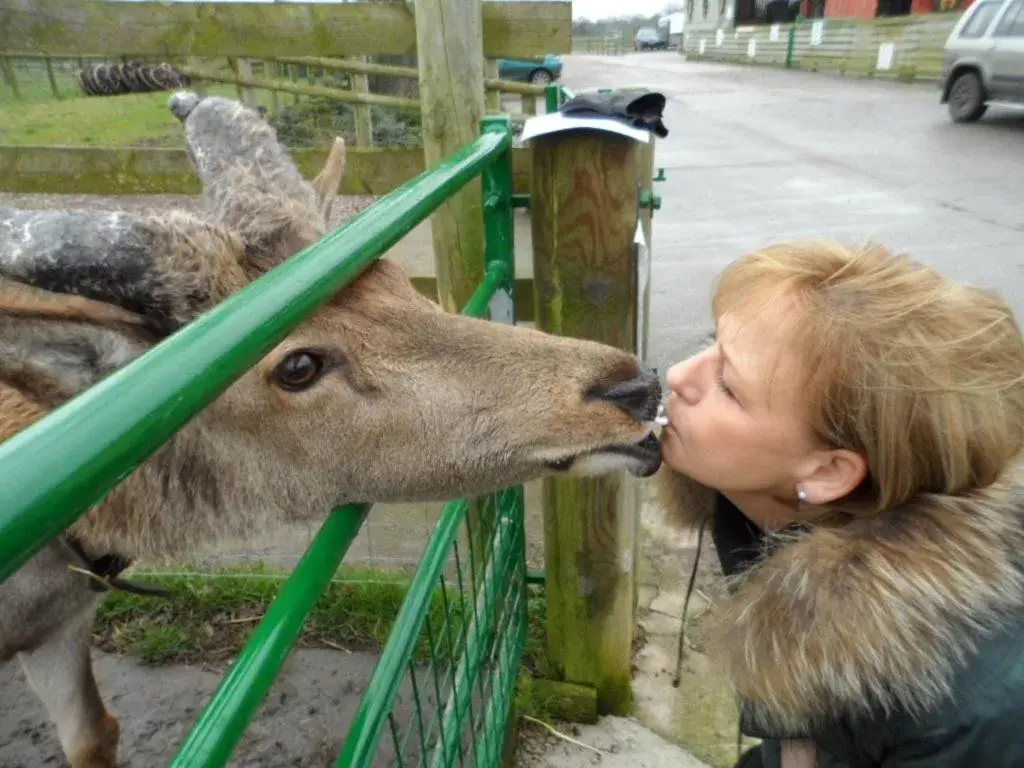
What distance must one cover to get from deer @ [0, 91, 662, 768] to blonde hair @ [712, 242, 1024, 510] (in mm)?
425

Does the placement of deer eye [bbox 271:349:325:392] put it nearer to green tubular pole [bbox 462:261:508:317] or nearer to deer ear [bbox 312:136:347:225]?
green tubular pole [bbox 462:261:508:317]

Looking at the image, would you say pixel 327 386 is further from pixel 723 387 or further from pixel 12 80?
pixel 12 80

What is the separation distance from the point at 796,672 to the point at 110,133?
1700 centimetres

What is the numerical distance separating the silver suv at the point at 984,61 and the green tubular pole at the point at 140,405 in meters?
18.7

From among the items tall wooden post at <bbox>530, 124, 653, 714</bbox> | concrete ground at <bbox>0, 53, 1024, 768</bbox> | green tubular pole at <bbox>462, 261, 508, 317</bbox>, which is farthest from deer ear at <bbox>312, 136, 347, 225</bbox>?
concrete ground at <bbox>0, 53, 1024, 768</bbox>

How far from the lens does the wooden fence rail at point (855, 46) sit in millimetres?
27672

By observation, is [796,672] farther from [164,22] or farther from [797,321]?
[164,22]

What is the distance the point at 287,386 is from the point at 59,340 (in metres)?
0.51

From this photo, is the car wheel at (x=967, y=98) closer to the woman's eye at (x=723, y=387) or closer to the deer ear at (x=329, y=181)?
the deer ear at (x=329, y=181)

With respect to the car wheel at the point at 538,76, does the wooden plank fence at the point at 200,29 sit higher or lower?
higher

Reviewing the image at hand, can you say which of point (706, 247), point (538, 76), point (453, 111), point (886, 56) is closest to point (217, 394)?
point (453, 111)

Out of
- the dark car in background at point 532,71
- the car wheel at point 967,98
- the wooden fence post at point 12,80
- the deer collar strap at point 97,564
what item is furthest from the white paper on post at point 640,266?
the dark car in background at point 532,71

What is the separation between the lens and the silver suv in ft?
53.7

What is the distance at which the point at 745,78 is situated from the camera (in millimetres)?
34250
